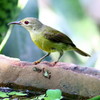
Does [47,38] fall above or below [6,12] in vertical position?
below

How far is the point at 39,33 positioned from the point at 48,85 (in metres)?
0.81

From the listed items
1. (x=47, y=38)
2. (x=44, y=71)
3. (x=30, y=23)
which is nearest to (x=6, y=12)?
(x=30, y=23)

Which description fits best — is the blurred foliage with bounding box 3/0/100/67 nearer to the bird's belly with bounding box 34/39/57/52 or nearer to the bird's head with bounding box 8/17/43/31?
the bird's head with bounding box 8/17/43/31

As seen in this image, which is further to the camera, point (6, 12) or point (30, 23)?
point (6, 12)

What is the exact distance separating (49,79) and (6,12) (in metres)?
1.25

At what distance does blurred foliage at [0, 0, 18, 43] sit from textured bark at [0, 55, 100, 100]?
3.21 ft

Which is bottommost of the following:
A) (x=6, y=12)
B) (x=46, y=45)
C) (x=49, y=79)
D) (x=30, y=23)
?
(x=49, y=79)

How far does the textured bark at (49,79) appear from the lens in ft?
7.76

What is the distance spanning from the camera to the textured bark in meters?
2.37

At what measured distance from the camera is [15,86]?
2518mm

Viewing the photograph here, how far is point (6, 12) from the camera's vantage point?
3.56m

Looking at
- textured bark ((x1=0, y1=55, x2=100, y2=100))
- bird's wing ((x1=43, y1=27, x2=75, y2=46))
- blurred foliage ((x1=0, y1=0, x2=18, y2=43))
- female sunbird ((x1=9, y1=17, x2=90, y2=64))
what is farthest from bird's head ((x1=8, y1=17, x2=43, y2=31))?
textured bark ((x1=0, y1=55, x2=100, y2=100))

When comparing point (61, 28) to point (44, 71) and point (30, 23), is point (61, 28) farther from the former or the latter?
point (44, 71)

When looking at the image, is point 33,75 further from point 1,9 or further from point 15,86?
point 1,9
